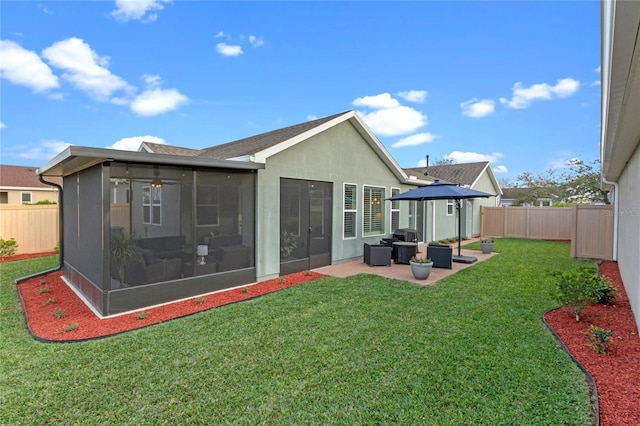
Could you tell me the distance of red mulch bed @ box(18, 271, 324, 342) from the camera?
4586 millimetres

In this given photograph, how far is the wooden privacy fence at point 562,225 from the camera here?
11.2 metres

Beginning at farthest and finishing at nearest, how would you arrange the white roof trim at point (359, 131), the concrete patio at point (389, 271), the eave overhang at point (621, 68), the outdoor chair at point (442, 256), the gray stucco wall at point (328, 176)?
the outdoor chair at point (442, 256) → the concrete patio at point (389, 271) → the gray stucco wall at point (328, 176) → the white roof trim at point (359, 131) → the eave overhang at point (621, 68)

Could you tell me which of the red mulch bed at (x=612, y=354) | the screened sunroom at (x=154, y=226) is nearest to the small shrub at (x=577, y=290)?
the red mulch bed at (x=612, y=354)

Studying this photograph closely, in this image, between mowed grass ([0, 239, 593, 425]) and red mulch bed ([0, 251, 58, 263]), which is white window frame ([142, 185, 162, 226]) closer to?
mowed grass ([0, 239, 593, 425])

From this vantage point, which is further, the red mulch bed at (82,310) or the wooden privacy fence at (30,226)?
the wooden privacy fence at (30,226)

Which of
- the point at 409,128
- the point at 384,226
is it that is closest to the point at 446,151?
the point at 409,128

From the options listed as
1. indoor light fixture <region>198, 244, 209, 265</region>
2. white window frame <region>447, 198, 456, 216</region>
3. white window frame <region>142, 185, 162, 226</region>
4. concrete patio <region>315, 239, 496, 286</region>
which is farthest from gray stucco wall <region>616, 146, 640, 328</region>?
white window frame <region>447, 198, 456, 216</region>

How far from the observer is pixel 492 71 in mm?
12367

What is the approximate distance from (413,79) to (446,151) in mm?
34138

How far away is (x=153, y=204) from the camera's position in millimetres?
5777

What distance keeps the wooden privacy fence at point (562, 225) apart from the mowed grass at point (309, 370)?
26.4 ft

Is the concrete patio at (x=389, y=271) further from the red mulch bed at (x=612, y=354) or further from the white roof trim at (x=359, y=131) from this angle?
the white roof trim at (x=359, y=131)

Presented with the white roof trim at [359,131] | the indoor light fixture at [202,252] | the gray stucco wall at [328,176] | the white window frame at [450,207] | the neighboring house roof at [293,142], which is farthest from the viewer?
the white window frame at [450,207]

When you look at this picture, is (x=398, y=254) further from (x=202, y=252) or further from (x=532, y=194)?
(x=532, y=194)
